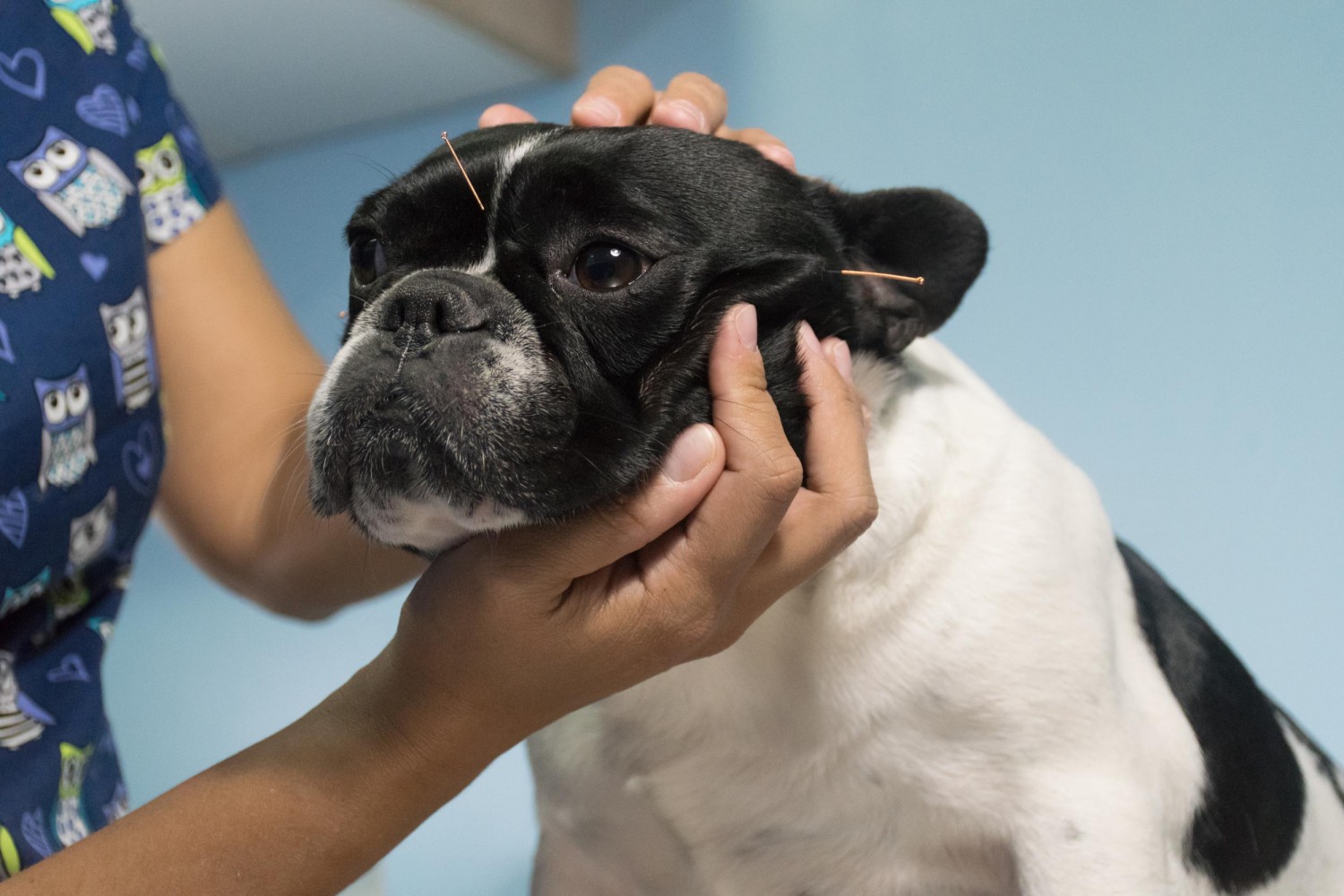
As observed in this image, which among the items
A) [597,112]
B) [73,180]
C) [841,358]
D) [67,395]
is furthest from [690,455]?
[73,180]

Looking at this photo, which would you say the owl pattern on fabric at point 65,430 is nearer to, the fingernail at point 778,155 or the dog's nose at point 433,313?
the dog's nose at point 433,313

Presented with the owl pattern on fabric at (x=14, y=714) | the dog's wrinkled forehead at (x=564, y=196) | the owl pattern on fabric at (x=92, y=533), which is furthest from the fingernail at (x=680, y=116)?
the owl pattern on fabric at (x=14, y=714)

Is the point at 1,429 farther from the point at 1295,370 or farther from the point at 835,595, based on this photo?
the point at 1295,370

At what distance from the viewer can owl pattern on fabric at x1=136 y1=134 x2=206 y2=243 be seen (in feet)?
4.36

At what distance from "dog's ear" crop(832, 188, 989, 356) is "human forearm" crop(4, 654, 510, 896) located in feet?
1.75

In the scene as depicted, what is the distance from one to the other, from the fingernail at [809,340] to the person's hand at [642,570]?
0.25 feet

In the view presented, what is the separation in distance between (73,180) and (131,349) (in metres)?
0.18

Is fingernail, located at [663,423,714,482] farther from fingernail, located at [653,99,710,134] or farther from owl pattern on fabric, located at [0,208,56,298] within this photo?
owl pattern on fabric, located at [0,208,56,298]

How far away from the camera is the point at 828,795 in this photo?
1090 mm

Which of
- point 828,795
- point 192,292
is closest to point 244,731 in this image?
point 192,292

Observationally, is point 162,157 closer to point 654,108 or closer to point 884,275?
point 654,108

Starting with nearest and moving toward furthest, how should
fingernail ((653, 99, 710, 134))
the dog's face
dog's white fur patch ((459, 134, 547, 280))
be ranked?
the dog's face
dog's white fur patch ((459, 134, 547, 280))
fingernail ((653, 99, 710, 134))

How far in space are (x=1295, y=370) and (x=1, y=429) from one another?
1860mm

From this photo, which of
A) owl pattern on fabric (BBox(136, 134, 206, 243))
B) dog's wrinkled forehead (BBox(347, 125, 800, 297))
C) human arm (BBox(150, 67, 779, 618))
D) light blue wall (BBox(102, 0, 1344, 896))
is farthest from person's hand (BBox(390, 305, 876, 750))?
light blue wall (BBox(102, 0, 1344, 896))
